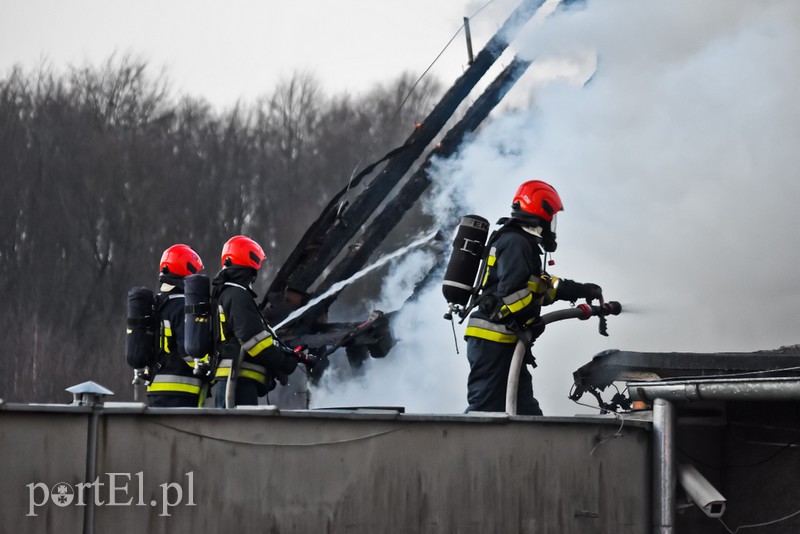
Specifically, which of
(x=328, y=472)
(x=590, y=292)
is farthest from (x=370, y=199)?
(x=328, y=472)

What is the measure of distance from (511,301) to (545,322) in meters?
0.28

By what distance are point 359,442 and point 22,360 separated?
21.2 m

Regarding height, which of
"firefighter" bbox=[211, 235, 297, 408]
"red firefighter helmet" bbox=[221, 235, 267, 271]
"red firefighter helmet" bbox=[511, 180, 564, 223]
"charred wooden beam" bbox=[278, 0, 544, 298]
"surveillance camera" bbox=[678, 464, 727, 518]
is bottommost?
"surveillance camera" bbox=[678, 464, 727, 518]

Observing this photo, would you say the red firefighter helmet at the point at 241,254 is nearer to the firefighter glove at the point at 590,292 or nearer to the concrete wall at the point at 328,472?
the firefighter glove at the point at 590,292

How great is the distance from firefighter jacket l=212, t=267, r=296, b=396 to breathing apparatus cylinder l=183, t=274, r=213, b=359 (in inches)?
3.0

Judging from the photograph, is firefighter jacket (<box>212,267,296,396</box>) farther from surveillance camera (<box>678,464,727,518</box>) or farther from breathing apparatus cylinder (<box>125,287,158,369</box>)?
surveillance camera (<box>678,464,727,518</box>)

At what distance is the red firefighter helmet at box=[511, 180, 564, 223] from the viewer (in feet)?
24.2

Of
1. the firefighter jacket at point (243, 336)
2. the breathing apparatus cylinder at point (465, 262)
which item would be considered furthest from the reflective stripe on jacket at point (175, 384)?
the breathing apparatus cylinder at point (465, 262)

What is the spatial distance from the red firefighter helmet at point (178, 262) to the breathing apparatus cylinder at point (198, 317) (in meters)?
0.88

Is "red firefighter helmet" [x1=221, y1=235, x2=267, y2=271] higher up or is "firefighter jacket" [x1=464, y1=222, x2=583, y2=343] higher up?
"red firefighter helmet" [x1=221, y1=235, x2=267, y2=271]

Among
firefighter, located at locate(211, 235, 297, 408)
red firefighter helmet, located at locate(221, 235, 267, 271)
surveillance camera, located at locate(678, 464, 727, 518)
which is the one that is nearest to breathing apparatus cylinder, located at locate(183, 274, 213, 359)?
firefighter, located at locate(211, 235, 297, 408)

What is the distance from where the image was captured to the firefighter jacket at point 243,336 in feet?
25.5

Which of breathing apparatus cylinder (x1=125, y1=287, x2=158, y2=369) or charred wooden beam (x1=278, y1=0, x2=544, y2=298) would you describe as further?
charred wooden beam (x1=278, y1=0, x2=544, y2=298)

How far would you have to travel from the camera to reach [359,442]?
5.20 metres
